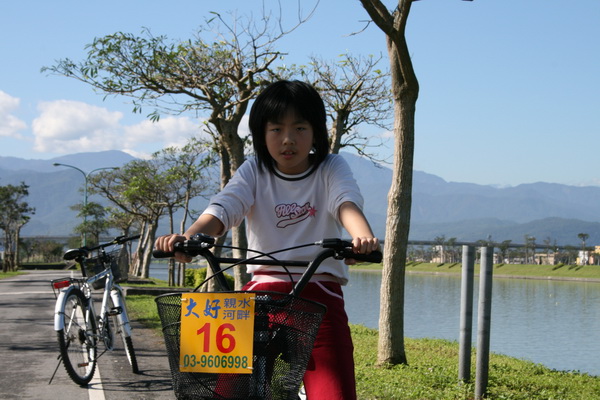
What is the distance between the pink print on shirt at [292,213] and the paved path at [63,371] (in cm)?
374

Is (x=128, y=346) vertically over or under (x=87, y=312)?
under

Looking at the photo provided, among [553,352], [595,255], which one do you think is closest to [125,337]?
[553,352]

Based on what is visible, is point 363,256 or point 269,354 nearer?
point 269,354

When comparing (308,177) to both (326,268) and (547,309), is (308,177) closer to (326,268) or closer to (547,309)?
(326,268)

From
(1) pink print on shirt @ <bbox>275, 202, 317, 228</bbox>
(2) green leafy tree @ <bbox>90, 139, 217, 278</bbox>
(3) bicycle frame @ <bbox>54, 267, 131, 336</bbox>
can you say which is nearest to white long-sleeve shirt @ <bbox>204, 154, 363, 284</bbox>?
(1) pink print on shirt @ <bbox>275, 202, 317, 228</bbox>

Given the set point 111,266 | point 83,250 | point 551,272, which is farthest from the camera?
point 551,272

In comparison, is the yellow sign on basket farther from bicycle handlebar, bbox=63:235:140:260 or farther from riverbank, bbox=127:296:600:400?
bicycle handlebar, bbox=63:235:140:260

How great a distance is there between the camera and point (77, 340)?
6.61 m

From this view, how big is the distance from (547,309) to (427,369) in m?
20.5

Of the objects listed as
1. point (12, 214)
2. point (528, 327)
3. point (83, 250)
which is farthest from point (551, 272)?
point (83, 250)

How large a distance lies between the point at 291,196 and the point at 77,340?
4.43 m

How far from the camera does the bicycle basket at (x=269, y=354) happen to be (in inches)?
82.6

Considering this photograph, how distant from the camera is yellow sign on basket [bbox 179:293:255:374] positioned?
207 centimetres

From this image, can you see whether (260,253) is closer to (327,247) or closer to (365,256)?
(327,247)
